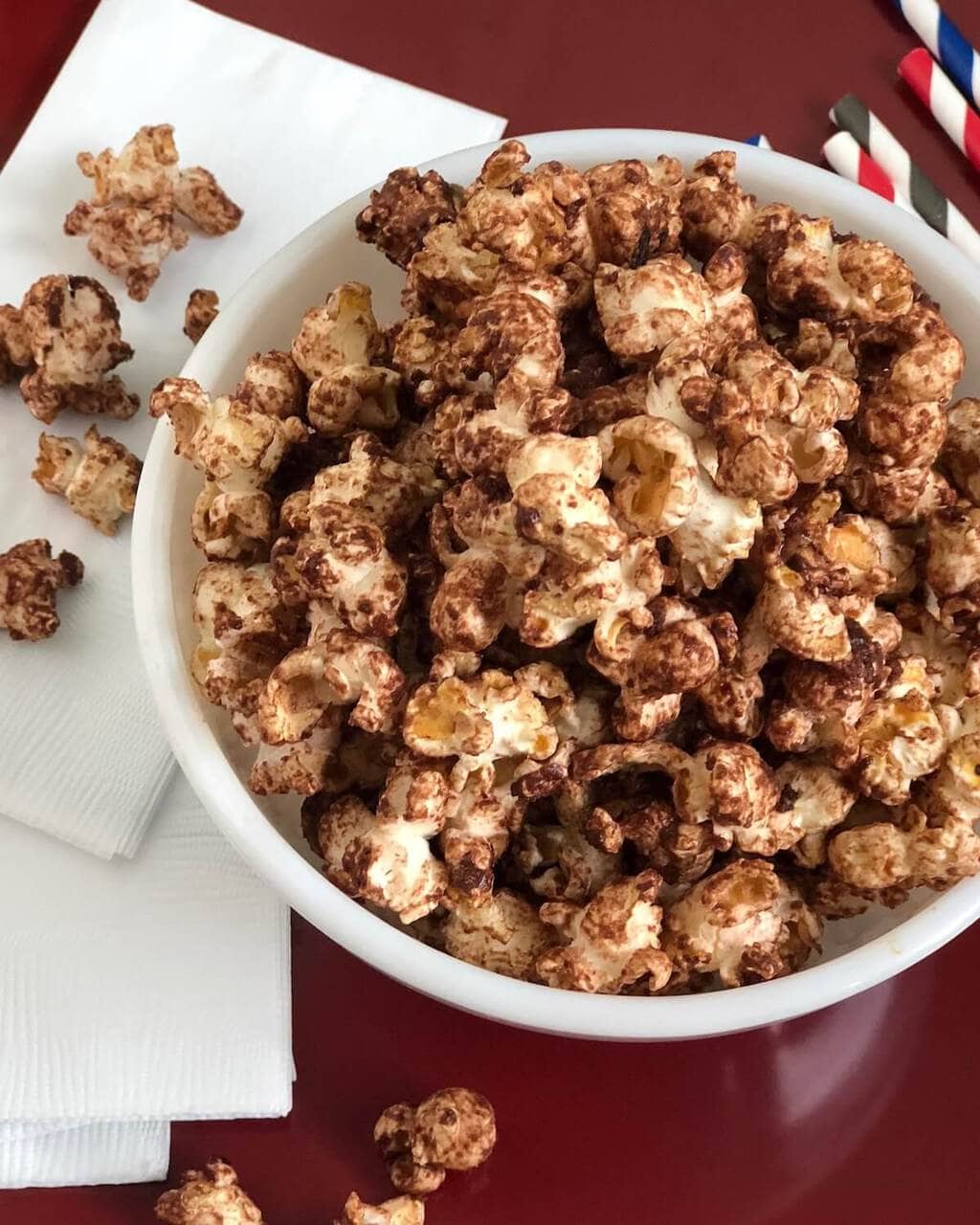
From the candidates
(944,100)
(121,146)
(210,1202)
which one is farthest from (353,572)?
(944,100)

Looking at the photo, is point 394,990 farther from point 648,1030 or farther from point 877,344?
point 877,344

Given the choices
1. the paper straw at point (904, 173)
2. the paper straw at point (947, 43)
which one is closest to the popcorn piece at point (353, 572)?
the paper straw at point (904, 173)

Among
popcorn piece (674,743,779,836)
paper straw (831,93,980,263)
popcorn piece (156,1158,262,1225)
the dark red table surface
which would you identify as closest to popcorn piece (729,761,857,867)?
popcorn piece (674,743,779,836)

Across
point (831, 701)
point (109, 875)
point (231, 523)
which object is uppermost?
point (831, 701)

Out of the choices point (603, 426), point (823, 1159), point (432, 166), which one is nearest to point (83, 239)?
point (432, 166)

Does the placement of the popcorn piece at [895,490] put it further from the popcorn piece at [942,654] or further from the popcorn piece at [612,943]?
the popcorn piece at [612,943]

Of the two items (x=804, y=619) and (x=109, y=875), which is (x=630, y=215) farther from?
(x=109, y=875)
